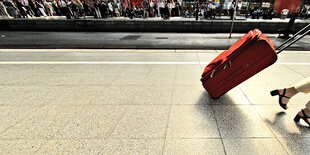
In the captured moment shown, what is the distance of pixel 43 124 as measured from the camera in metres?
1.85

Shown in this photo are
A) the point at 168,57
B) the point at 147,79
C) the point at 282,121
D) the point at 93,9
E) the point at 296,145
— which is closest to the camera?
the point at 296,145

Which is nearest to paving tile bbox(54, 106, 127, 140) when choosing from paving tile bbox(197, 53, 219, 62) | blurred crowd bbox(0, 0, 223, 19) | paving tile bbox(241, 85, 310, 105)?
paving tile bbox(241, 85, 310, 105)

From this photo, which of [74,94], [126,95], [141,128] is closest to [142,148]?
[141,128]

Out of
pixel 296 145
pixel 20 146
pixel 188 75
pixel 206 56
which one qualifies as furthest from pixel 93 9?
pixel 296 145

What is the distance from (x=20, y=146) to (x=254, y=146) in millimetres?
2770

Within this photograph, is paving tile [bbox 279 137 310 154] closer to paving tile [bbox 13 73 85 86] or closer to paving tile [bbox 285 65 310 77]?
paving tile [bbox 285 65 310 77]

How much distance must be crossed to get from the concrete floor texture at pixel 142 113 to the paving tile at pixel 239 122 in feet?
0.04

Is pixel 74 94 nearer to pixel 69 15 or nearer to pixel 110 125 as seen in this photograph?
pixel 110 125

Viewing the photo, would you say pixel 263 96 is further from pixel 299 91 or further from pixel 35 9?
pixel 35 9

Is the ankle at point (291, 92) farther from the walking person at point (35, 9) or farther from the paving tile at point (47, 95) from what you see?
the walking person at point (35, 9)

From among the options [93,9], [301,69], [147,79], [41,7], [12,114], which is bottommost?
[301,69]

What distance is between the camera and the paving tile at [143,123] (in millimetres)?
1703

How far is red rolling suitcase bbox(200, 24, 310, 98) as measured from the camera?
1.55 metres

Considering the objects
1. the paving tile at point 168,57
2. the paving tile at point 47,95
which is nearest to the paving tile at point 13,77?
the paving tile at point 47,95
